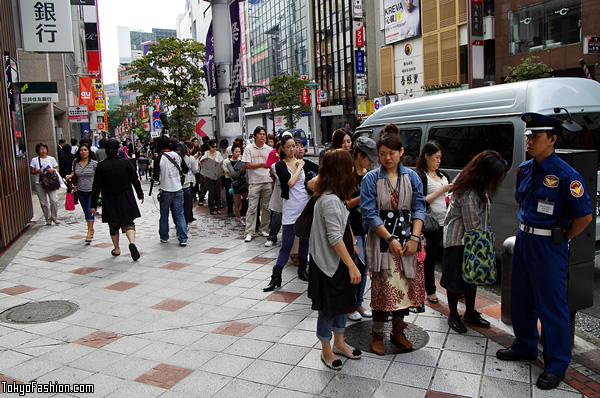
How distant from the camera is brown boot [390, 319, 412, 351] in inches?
158

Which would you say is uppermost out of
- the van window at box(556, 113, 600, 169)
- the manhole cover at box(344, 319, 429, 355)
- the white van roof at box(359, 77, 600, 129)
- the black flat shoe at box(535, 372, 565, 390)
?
the white van roof at box(359, 77, 600, 129)

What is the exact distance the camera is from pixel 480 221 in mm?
4227

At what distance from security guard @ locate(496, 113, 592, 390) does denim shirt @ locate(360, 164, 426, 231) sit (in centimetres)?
78

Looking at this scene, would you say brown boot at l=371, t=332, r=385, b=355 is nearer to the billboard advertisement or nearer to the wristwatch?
the wristwatch

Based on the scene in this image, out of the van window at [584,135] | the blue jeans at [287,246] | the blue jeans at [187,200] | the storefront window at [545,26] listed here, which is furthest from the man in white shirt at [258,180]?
the storefront window at [545,26]

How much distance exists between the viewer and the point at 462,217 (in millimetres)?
4273

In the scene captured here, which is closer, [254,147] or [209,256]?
[209,256]

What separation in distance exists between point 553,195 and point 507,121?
265 centimetres

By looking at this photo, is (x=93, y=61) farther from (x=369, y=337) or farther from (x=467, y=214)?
(x=467, y=214)

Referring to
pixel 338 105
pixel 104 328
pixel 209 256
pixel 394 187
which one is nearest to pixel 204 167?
pixel 209 256

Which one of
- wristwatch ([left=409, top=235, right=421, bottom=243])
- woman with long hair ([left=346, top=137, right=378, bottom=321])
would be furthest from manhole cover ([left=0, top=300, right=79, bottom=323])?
wristwatch ([left=409, top=235, right=421, bottom=243])

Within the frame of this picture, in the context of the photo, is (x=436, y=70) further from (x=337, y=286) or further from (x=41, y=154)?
(x=337, y=286)

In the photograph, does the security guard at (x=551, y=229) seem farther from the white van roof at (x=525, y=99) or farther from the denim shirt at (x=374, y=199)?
the white van roof at (x=525, y=99)

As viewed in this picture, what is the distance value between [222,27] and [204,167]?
5.00m
